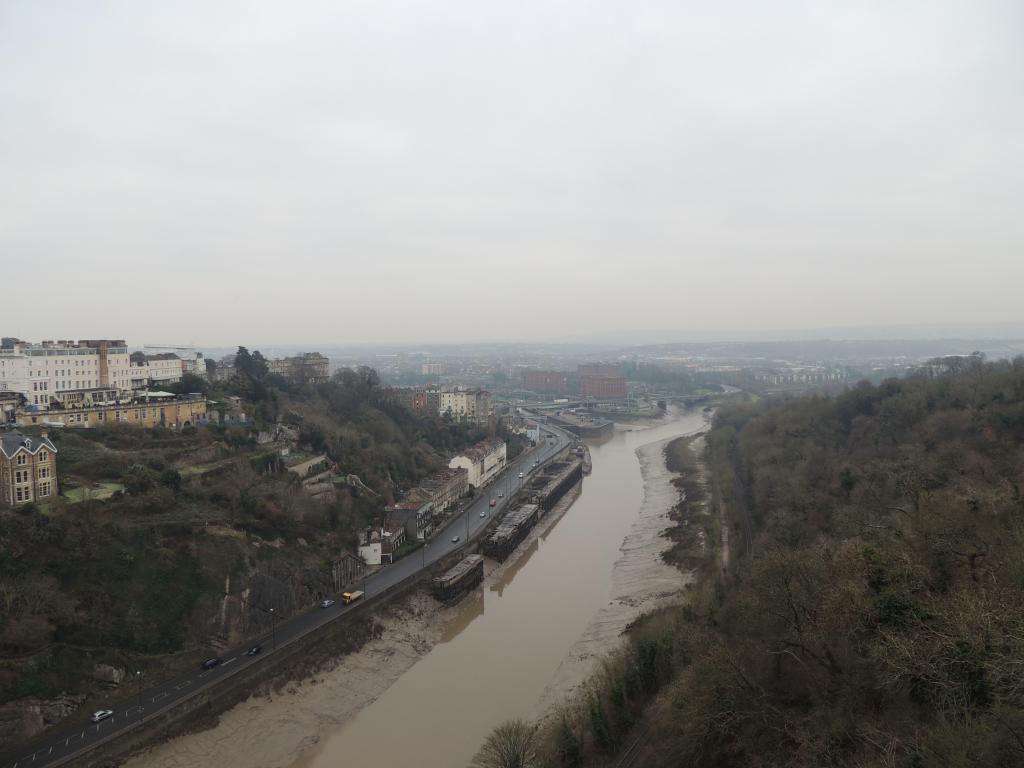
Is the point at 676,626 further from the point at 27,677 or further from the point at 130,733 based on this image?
the point at 27,677

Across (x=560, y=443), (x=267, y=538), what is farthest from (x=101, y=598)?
(x=560, y=443)

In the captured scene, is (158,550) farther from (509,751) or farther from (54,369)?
(54,369)

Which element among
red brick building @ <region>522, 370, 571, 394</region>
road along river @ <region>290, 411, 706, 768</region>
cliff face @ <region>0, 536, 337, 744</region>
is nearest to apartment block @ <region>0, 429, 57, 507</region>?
cliff face @ <region>0, 536, 337, 744</region>

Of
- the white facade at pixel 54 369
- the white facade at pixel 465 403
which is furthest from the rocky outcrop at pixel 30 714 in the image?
the white facade at pixel 465 403

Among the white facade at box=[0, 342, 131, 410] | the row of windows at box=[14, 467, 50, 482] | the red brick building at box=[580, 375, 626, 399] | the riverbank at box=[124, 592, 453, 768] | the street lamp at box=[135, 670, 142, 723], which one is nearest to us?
the riverbank at box=[124, 592, 453, 768]

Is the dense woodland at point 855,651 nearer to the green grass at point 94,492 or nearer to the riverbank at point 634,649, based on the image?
the riverbank at point 634,649

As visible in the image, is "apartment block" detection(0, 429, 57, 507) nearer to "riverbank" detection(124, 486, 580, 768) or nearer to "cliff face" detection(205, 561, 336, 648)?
"cliff face" detection(205, 561, 336, 648)

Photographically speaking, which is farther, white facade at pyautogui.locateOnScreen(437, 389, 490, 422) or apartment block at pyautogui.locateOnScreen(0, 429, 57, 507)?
white facade at pyautogui.locateOnScreen(437, 389, 490, 422)
